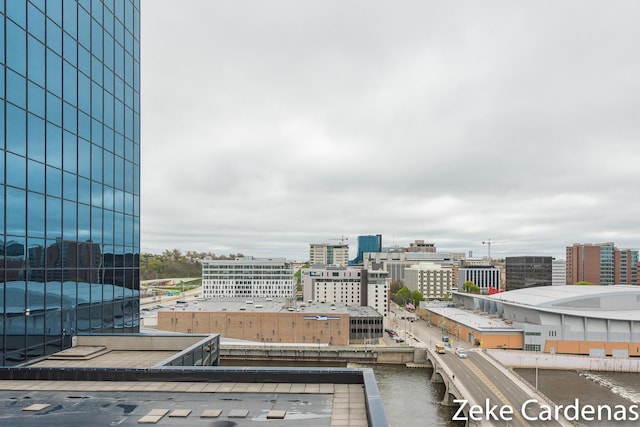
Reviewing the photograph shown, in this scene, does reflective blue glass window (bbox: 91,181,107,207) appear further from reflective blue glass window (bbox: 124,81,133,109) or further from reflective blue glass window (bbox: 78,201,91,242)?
reflective blue glass window (bbox: 124,81,133,109)

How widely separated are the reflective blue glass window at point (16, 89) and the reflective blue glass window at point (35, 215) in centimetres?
318

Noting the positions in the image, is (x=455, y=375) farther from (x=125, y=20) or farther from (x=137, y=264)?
→ (x=125, y=20)

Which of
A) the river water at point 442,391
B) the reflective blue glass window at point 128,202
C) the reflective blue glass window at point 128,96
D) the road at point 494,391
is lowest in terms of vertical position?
the river water at point 442,391

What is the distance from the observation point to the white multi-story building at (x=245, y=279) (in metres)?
118

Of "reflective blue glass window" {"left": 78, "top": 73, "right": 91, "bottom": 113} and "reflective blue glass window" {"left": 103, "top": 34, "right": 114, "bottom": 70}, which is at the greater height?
"reflective blue glass window" {"left": 103, "top": 34, "right": 114, "bottom": 70}

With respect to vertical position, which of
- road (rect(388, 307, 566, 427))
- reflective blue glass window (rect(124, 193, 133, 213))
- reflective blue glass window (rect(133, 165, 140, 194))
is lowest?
road (rect(388, 307, 566, 427))

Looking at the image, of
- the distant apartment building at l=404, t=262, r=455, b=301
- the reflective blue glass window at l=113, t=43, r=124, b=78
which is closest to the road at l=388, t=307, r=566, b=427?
the reflective blue glass window at l=113, t=43, r=124, b=78

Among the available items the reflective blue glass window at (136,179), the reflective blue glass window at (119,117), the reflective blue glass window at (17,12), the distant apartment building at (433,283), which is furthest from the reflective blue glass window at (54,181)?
the distant apartment building at (433,283)

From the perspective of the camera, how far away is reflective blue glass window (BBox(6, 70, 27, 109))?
48.1ft

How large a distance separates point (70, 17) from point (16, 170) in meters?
7.74

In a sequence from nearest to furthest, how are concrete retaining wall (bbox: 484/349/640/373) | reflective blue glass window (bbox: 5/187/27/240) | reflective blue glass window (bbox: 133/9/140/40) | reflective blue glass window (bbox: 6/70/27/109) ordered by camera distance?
reflective blue glass window (bbox: 5/187/27/240), reflective blue glass window (bbox: 6/70/27/109), reflective blue glass window (bbox: 133/9/140/40), concrete retaining wall (bbox: 484/349/640/373)

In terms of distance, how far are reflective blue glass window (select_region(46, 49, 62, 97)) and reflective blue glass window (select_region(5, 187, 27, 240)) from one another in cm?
454

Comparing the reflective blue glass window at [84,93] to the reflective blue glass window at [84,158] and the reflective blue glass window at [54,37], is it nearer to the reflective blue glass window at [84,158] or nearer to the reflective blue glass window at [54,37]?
the reflective blue glass window at [84,158]

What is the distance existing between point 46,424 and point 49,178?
1004 cm
